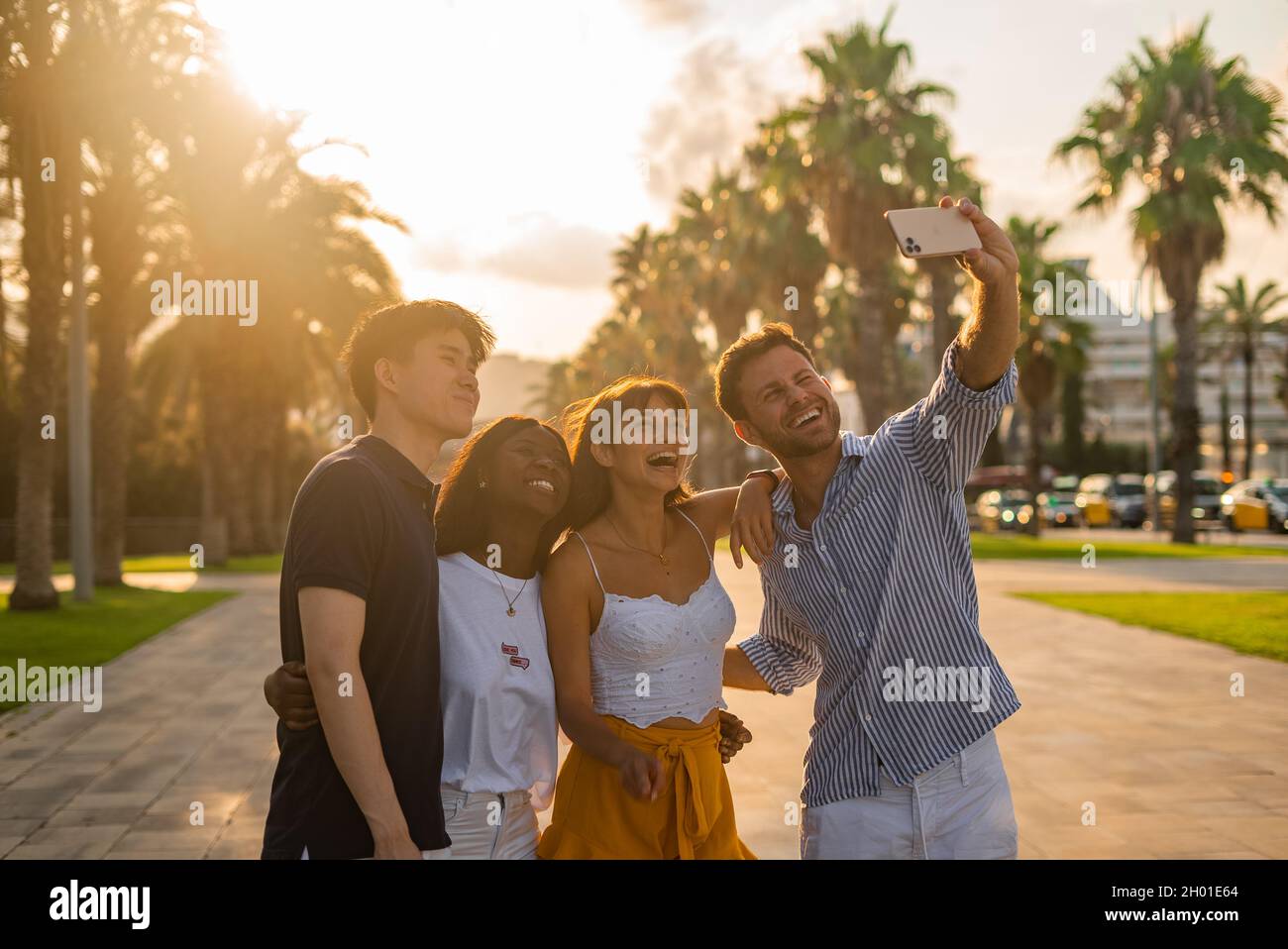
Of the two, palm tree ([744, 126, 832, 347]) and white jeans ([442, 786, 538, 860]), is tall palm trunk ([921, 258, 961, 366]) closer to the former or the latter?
palm tree ([744, 126, 832, 347])

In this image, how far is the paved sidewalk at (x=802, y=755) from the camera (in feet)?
20.2

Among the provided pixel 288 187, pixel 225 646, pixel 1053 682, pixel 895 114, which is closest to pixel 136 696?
pixel 225 646

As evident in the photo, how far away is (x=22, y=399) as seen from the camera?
57.1ft

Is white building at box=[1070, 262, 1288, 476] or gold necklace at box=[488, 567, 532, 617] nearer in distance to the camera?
gold necklace at box=[488, 567, 532, 617]

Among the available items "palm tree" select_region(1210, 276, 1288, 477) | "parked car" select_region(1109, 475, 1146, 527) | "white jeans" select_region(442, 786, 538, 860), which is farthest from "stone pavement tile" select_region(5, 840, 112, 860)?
A: "palm tree" select_region(1210, 276, 1288, 477)

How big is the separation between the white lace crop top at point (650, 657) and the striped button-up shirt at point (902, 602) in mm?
300

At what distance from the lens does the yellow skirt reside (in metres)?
2.96

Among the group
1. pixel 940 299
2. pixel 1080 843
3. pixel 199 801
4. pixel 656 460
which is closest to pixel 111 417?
pixel 199 801

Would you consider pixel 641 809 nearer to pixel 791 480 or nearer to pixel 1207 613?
pixel 791 480

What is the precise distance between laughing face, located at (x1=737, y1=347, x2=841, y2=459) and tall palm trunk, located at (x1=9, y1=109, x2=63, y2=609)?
55.0 ft

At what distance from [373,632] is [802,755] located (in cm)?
615


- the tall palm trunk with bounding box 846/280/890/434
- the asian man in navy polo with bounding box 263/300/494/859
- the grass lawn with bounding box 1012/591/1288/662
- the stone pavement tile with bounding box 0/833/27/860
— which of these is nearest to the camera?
the asian man in navy polo with bounding box 263/300/494/859
